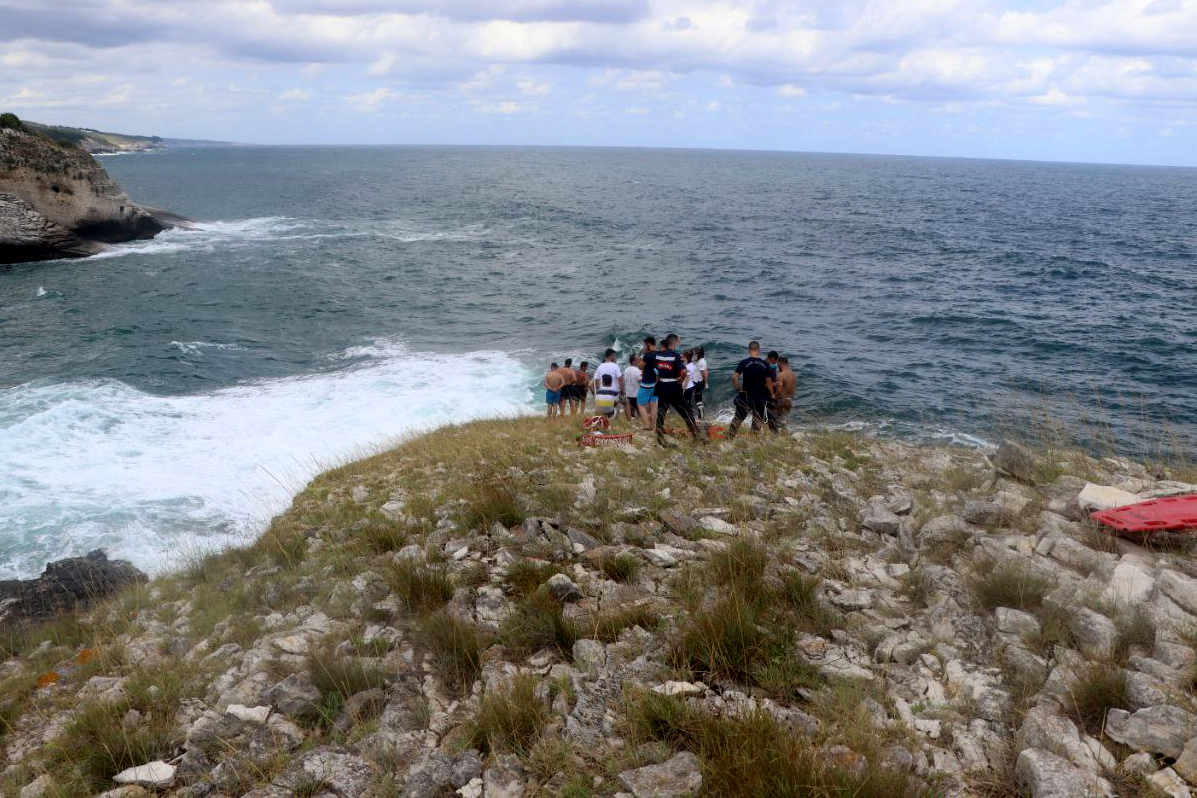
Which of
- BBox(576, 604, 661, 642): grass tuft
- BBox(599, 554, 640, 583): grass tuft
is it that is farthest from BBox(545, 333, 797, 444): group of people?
BBox(576, 604, 661, 642): grass tuft

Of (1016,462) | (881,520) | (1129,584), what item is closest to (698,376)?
(1016,462)

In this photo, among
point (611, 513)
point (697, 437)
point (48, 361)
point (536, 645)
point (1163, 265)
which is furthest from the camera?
point (1163, 265)

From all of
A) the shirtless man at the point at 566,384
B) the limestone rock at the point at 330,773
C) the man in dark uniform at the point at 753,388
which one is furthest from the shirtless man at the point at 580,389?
the limestone rock at the point at 330,773

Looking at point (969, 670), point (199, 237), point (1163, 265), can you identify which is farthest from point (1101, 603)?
point (199, 237)

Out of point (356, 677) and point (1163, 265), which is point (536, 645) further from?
point (1163, 265)

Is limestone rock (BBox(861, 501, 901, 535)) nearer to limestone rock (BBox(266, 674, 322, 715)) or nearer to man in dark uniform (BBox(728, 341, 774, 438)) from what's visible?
man in dark uniform (BBox(728, 341, 774, 438))

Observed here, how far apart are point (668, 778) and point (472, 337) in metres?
28.5

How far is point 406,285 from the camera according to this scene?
41.4 m

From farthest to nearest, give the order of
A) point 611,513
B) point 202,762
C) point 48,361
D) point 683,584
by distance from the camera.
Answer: point 48,361 → point 611,513 → point 683,584 → point 202,762

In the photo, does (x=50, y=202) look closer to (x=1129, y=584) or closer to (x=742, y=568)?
(x=742, y=568)

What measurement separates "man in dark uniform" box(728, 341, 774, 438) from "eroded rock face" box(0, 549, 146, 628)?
10116mm

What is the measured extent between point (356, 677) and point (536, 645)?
1.35m

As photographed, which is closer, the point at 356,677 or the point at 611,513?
the point at 356,677

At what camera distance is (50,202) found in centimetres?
4375
